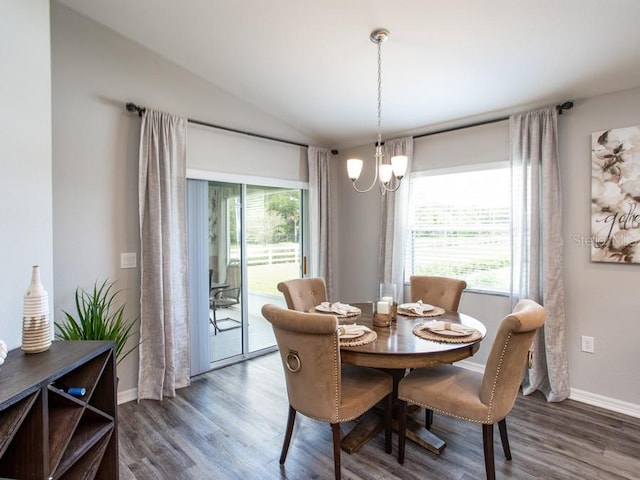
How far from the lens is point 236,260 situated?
387 centimetres

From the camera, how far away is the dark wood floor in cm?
210

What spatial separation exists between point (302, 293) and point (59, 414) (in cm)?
197

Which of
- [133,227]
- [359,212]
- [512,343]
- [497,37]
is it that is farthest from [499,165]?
[133,227]

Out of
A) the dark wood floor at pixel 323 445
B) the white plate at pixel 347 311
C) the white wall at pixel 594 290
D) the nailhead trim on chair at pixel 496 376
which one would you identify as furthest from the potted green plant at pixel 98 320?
the white wall at pixel 594 290

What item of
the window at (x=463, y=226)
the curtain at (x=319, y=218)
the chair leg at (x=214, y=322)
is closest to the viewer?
the window at (x=463, y=226)

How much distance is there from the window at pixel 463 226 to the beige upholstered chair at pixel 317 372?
2040 millimetres

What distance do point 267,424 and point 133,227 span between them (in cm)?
197

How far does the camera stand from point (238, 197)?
12.6 feet

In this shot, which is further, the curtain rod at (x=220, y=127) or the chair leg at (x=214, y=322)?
the chair leg at (x=214, y=322)

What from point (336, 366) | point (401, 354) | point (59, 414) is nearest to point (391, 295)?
point (401, 354)

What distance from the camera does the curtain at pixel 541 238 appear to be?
9.75ft

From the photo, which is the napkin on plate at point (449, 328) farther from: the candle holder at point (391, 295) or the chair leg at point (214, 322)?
the chair leg at point (214, 322)

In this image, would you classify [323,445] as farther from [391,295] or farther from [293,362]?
[391,295]

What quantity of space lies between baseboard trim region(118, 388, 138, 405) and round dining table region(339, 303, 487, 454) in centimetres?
187
